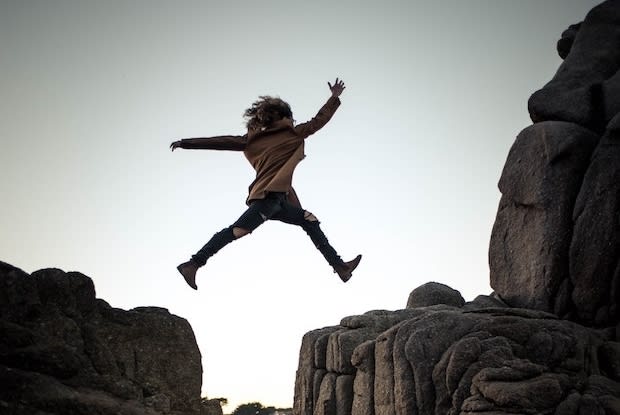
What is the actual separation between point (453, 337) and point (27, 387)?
992 cm

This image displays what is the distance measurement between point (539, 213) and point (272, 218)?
876 centimetres

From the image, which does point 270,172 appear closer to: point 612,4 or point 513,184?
point 513,184

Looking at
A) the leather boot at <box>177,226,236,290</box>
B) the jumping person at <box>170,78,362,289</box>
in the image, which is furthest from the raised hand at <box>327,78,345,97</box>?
the leather boot at <box>177,226,236,290</box>

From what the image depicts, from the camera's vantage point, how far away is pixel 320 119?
542 inches

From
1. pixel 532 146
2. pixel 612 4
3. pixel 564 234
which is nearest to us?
pixel 564 234

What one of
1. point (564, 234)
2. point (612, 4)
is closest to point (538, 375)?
point (564, 234)

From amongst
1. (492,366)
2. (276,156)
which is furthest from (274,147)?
(492,366)

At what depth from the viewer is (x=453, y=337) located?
1477 centimetres

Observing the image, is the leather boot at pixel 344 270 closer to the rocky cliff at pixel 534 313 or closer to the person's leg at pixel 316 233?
the person's leg at pixel 316 233

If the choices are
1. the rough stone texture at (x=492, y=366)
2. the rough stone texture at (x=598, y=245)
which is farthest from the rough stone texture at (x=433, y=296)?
the rough stone texture at (x=492, y=366)

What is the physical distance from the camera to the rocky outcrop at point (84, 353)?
287 inches

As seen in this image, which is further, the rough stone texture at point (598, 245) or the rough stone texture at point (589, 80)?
the rough stone texture at point (589, 80)

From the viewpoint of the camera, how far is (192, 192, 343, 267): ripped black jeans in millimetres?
12938

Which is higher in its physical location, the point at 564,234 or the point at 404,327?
the point at 564,234
